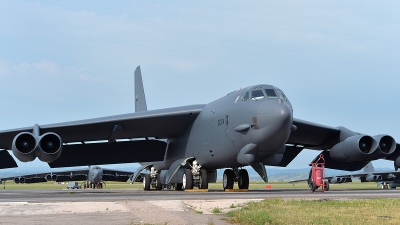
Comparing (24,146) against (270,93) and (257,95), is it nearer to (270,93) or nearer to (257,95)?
(257,95)

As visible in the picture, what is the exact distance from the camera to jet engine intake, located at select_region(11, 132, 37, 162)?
21.4 meters

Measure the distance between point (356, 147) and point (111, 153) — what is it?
12577mm

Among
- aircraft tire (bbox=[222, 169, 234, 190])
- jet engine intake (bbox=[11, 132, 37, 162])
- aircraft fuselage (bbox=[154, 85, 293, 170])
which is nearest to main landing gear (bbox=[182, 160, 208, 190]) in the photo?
aircraft fuselage (bbox=[154, 85, 293, 170])

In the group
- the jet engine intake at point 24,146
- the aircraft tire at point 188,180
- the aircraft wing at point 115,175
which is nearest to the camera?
the jet engine intake at point 24,146

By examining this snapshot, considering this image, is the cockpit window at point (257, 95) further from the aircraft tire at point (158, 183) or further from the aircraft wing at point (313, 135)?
the aircraft tire at point (158, 183)

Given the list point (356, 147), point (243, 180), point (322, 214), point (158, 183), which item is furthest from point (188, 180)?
point (322, 214)

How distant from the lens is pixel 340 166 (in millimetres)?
30641

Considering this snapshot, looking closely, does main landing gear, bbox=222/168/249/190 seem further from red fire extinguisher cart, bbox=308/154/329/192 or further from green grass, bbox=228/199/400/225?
green grass, bbox=228/199/400/225

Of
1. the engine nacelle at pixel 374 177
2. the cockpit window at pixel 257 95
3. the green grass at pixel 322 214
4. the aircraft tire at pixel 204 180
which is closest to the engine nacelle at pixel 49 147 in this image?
the aircraft tire at pixel 204 180

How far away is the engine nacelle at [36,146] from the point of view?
21406 mm

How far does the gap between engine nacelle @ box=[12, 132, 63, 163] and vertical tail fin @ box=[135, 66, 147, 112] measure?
466 inches

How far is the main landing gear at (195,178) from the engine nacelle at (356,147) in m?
6.41

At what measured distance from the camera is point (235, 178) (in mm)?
24859

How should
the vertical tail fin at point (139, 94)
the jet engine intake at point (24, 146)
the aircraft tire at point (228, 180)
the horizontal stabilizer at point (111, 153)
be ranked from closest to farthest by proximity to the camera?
the jet engine intake at point (24, 146) < the aircraft tire at point (228, 180) < the horizontal stabilizer at point (111, 153) < the vertical tail fin at point (139, 94)
